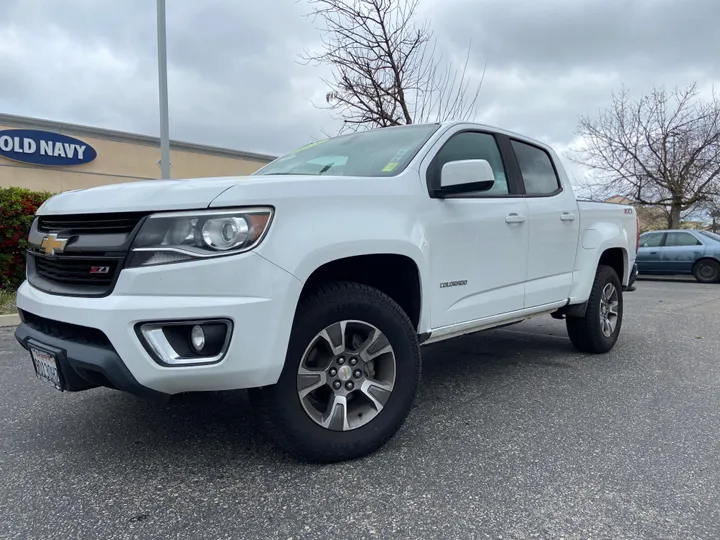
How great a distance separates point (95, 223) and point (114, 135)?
14623 mm

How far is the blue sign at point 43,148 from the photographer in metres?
13.7

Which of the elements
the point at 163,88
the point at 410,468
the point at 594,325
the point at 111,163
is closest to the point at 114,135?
the point at 111,163

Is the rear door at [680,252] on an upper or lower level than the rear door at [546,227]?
lower

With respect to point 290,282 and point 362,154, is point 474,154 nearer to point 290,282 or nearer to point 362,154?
point 362,154

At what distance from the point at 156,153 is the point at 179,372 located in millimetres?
15589

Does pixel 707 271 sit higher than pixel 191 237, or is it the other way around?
pixel 191 237

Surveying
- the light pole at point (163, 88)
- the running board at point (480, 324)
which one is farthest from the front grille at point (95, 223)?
the light pole at point (163, 88)

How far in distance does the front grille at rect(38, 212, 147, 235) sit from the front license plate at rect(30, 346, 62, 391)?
22.0 inches

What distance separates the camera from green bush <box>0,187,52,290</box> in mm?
7160

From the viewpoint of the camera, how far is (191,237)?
2223mm

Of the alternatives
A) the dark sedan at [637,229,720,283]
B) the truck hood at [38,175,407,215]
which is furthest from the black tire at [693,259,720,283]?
the truck hood at [38,175,407,215]

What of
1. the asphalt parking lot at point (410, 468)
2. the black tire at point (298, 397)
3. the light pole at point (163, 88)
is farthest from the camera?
the light pole at point (163, 88)

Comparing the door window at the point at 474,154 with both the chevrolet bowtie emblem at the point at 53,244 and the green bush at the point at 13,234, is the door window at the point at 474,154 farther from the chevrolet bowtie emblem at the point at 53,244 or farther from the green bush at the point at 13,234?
the green bush at the point at 13,234

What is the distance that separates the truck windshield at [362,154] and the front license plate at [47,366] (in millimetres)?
1727
